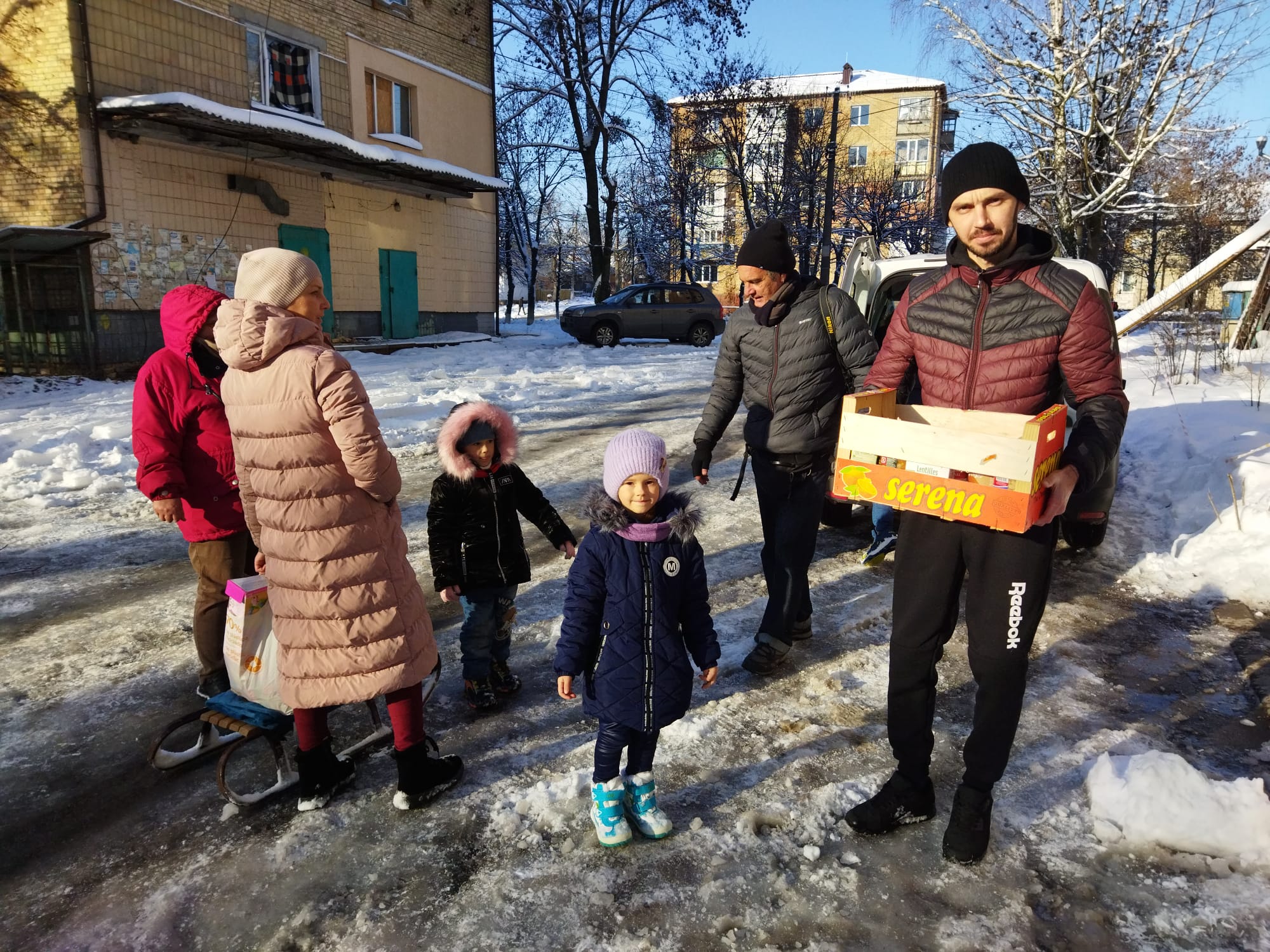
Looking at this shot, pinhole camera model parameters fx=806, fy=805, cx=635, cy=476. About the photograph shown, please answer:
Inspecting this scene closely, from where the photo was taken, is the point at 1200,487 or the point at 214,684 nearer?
the point at 214,684

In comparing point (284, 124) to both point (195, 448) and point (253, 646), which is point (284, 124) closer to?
point (195, 448)

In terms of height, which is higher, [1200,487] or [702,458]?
[702,458]

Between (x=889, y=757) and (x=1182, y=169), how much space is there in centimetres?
3045

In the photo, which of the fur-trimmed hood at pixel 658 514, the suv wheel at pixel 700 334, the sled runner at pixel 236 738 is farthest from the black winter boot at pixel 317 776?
the suv wheel at pixel 700 334

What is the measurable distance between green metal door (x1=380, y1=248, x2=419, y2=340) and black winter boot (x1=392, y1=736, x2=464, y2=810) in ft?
58.5

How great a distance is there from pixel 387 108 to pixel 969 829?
20.2 m

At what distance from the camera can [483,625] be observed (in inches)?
133

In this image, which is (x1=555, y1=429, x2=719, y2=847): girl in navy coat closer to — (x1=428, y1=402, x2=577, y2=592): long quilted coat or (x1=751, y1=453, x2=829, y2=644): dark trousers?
(x1=428, y1=402, x2=577, y2=592): long quilted coat

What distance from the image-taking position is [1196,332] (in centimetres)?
1130

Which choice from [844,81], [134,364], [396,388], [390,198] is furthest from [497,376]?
[844,81]

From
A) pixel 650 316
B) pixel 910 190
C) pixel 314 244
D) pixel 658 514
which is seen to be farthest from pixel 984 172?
pixel 910 190

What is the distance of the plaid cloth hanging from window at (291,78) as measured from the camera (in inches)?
625

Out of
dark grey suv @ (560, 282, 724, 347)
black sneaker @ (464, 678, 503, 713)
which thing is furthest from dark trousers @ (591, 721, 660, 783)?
dark grey suv @ (560, 282, 724, 347)

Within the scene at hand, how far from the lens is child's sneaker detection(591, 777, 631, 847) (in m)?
2.56
